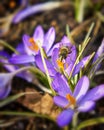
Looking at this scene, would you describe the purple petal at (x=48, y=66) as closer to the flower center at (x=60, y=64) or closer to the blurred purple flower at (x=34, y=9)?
the flower center at (x=60, y=64)

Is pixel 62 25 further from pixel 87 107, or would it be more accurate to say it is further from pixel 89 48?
pixel 87 107

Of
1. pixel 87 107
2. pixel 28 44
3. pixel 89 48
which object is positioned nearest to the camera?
pixel 87 107

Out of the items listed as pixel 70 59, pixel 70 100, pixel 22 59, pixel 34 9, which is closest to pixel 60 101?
pixel 70 100

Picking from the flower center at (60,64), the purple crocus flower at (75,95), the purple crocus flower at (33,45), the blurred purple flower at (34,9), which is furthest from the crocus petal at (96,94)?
the blurred purple flower at (34,9)

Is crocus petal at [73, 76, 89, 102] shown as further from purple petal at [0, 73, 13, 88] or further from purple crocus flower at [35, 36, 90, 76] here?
purple petal at [0, 73, 13, 88]

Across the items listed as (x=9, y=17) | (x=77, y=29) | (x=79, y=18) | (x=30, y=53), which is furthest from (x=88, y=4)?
(x=30, y=53)

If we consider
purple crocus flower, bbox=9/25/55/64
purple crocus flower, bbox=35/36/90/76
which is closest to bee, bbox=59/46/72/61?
purple crocus flower, bbox=35/36/90/76

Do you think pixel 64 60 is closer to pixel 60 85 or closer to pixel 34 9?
pixel 60 85
